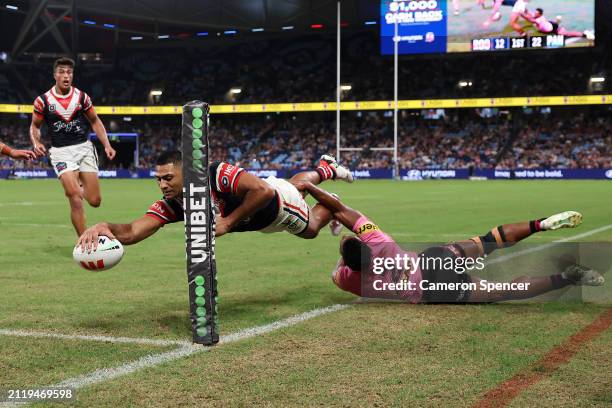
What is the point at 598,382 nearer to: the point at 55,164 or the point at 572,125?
the point at 55,164

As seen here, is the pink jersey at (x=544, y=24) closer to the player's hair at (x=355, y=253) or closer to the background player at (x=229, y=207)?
the background player at (x=229, y=207)

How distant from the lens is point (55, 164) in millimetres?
9664

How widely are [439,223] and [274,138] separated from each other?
4439cm

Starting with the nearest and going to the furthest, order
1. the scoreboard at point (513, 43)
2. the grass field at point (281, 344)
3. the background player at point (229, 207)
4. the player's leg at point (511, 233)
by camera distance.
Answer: the grass field at point (281, 344) → the background player at point (229, 207) → the player's leg at point (511, 233) → the scoreboard at point (513, 43)

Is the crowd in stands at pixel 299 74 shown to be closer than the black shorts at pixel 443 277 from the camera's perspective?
No

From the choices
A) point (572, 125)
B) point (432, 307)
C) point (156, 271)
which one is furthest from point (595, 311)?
point (572, 125)

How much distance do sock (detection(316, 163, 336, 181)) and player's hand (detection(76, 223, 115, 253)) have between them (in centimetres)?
320

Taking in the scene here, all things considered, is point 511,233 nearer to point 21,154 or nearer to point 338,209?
point 338,209

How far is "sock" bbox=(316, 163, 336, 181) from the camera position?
7809 mm

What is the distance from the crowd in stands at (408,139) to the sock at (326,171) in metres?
38.1

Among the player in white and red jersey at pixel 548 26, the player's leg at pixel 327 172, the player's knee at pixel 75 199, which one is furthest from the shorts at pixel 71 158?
the player in white and red jersey at pixel 548 26

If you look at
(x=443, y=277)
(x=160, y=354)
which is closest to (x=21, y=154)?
(x=160, y=354)

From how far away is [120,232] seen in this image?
17.3 feet

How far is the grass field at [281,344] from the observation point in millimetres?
3514
